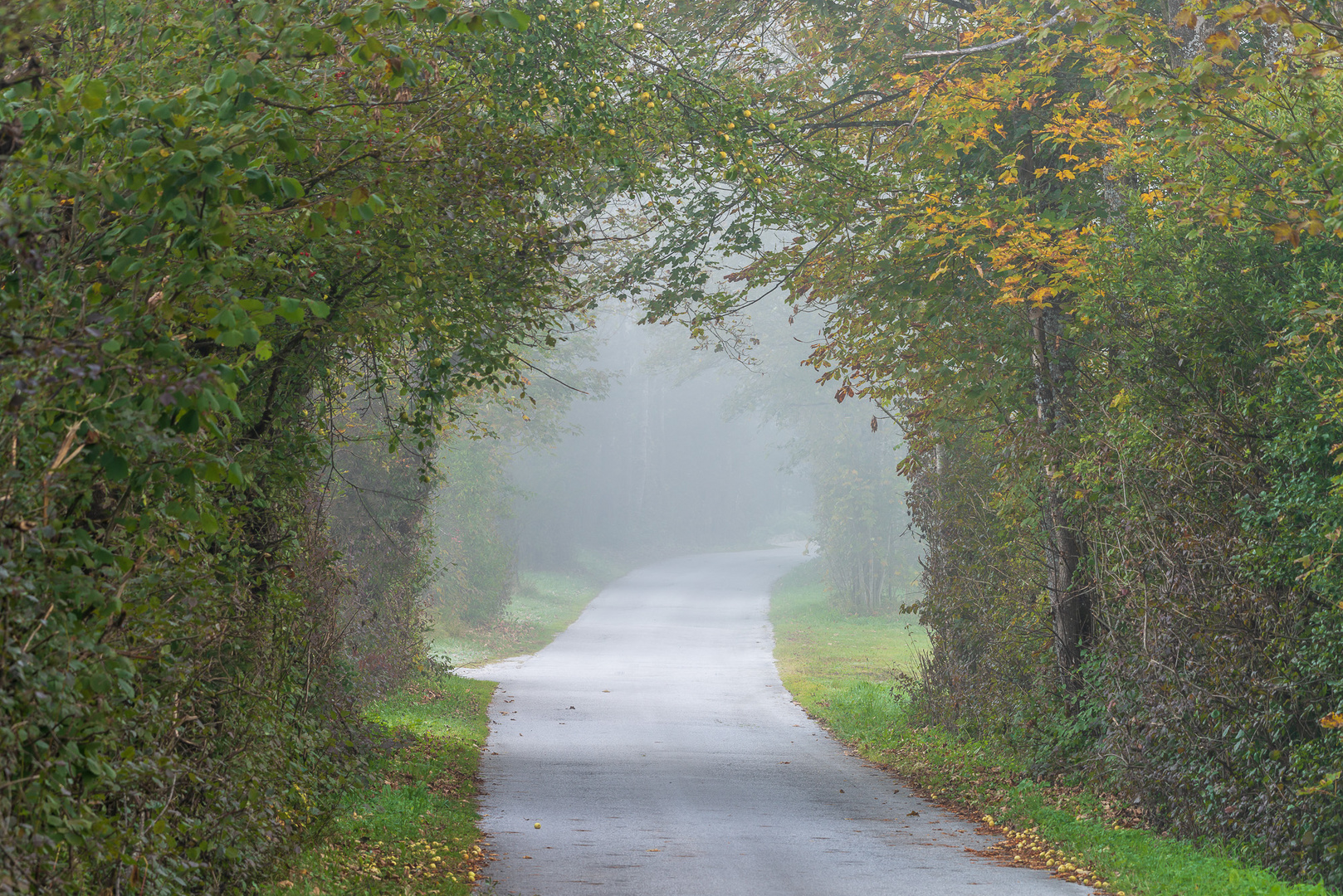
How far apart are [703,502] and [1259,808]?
6776cm

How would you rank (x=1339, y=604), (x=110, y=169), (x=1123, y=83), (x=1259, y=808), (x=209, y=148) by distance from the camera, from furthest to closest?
(x=1123, y=83)
(x=1259, y=808)
(x=1339, y=604)
(x=110, y=169)
(x=209, y=148)

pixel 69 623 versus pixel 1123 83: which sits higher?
pixel 1123 83

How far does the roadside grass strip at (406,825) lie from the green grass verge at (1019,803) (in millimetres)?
4782

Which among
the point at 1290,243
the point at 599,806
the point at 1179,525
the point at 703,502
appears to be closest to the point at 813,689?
the point at 599,806

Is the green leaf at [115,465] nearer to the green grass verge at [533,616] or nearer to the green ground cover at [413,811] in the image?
the green ground cover at [413,811]

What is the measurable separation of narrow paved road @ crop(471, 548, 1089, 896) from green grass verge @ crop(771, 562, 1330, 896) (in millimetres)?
393

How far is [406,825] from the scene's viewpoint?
9.06 meters

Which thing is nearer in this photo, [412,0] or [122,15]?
[412,0]

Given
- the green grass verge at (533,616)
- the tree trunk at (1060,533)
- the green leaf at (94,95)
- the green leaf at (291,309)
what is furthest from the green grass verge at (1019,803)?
the green grass verge at (533,616)

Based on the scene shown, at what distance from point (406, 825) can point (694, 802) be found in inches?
133

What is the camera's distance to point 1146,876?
315 inches

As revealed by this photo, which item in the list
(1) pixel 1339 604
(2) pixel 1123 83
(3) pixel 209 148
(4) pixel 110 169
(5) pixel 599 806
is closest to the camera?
(3) pixel 209 148

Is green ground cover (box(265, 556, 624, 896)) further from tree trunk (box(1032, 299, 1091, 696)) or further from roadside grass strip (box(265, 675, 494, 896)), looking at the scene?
tree trunk (box(1032, 299, 1091, 696))

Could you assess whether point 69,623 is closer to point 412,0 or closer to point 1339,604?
point 412,0
